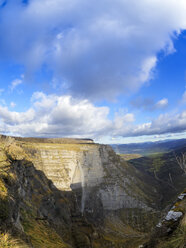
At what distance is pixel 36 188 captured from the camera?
164 ft

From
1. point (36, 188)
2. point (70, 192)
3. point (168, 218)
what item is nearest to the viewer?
point (168, 218)

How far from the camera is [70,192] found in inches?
2970

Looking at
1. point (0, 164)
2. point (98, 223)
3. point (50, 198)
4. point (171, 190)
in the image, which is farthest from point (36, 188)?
point (171, 190)

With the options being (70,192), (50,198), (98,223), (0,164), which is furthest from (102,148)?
(0,164)

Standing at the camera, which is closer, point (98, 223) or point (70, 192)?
point (98, 223)

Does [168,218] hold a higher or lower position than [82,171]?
higher

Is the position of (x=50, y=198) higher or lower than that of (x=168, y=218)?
lower

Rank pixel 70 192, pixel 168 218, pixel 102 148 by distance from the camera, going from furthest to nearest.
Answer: pixel 102 148
pixel 70 192
pixel 168 218

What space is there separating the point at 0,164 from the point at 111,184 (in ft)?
229

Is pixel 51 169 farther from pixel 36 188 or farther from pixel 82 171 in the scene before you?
pixel 36 188

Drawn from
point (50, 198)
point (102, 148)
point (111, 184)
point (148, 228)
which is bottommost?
point (148, 228)

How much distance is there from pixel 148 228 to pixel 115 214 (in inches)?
571

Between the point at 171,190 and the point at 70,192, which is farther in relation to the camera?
the point at 171,190

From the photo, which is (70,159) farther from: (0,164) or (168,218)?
(168,218)
